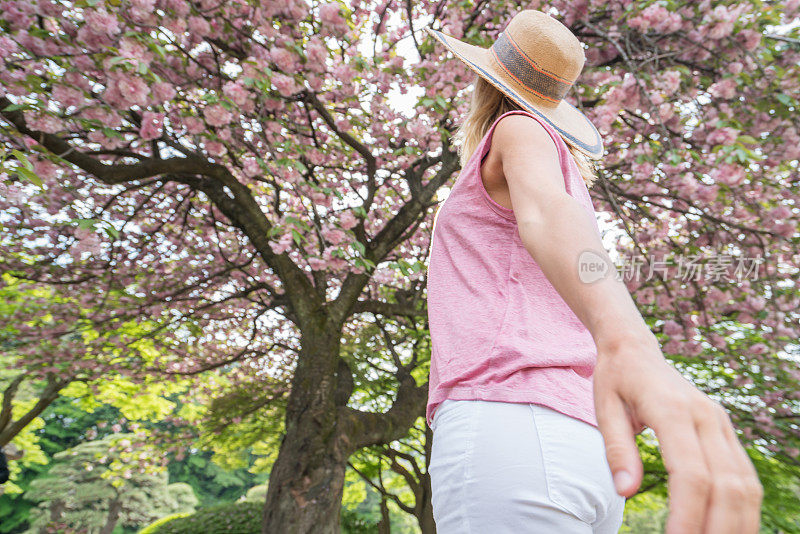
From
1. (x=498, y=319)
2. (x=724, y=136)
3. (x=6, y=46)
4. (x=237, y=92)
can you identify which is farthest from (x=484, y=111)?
(x=6, y=46)

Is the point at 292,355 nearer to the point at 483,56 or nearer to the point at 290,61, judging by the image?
the point at 290,61

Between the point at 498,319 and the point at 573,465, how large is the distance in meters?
0.30

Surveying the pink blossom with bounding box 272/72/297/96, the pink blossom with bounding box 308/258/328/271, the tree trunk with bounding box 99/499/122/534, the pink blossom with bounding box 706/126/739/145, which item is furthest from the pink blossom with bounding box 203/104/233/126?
the tree trunk with bounding box 99/499/122/534

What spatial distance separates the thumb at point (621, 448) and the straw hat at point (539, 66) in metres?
0.84

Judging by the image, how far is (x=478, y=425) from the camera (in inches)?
32.4

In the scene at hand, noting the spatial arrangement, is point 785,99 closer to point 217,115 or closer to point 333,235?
point 333,235

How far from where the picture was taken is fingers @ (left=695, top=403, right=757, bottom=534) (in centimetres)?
38

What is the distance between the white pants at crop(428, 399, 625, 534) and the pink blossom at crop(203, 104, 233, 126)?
11.7 feet

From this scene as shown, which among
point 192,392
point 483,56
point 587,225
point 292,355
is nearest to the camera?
point 587,225

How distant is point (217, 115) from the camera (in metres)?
3.67

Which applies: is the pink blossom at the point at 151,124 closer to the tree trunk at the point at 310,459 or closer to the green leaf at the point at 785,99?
the tree trunk at the point at 310,459

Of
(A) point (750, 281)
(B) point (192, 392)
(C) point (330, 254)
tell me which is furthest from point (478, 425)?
(B) point (192, 392)

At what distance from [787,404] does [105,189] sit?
9582mm

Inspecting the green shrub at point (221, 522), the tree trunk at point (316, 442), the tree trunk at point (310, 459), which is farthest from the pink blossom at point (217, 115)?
the green shrub at point (221, 522)
